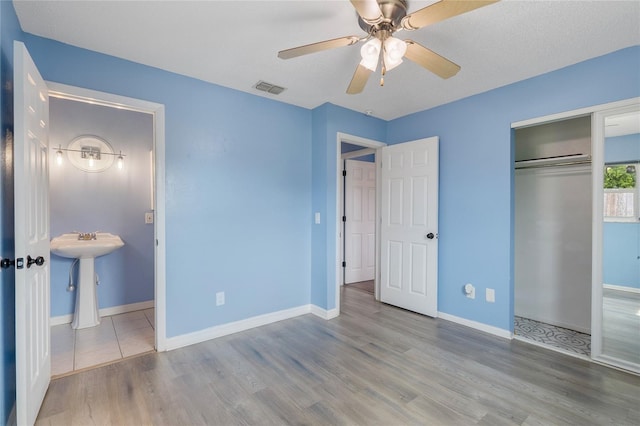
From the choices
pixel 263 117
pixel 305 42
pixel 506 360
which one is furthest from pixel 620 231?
pixel 263 117

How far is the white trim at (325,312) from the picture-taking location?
3.45m

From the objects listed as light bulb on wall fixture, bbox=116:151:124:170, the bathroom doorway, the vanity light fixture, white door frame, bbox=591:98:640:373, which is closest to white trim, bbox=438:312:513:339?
white door frame, bbox=591:98:640:373

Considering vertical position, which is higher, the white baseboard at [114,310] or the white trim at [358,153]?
the white trim at [358,153]

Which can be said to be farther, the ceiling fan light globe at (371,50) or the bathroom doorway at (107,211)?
the bathroom doorway at (107,211)

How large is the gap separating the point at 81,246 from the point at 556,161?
15.9ft

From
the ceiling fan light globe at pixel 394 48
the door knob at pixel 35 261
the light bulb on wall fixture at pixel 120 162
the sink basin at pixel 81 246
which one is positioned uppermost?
the ceiling fan light globe at pixel 394 48

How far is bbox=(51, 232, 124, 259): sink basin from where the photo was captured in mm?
2885

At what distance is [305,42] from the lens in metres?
2.18

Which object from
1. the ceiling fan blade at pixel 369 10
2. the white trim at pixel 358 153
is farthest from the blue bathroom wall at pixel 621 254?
the white trim at pixel 358 153

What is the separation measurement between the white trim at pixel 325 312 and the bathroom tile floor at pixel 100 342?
170 centimetres

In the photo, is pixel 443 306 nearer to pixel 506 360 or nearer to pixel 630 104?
pixel 506 360

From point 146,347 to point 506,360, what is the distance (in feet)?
10.2

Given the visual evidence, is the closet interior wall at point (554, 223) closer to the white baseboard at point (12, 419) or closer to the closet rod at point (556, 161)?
the closet rod at point (556, 161)

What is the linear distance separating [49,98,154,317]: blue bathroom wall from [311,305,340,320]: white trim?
2095 millimetres
